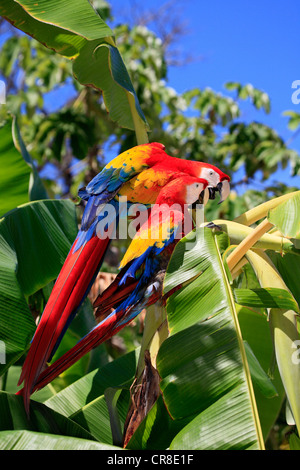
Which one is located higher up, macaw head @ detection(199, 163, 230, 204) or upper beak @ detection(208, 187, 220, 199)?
macaw head @ detection(199, 163, 230, 204)

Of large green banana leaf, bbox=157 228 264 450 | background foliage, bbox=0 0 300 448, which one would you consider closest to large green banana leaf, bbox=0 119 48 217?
background foliage, bbox=0 0 300 448

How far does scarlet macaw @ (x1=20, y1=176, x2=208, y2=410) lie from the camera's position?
3.51ft

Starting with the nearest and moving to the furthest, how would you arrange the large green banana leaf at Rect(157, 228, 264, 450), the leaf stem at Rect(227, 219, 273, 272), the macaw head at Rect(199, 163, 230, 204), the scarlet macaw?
the large green banana leaf at Rect(157, 228, 264, 450) < the leaf stem at Rect(227, 219, 273, 272) < the scarlet macaw < the macaw head at Rect(199, 163, 230, 204)

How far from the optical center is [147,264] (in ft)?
3.65

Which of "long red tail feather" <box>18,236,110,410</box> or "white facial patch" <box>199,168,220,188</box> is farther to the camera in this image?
"white facial patch" <box>199,168,220,188</box>

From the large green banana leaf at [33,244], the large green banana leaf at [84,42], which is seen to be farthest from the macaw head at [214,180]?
the large green banana leaf at [33,244]

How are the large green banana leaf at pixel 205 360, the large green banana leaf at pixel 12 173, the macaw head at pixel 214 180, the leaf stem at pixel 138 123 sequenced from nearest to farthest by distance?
the large green banana leaf at pixel 205 360 → the macaw head at pixel 214 180 → the leaf stem at pixel 138 123 → the large green banana leaf at pixel 12 173

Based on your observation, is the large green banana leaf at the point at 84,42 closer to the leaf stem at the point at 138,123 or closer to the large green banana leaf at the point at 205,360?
the leaf stem at the point at 138,123

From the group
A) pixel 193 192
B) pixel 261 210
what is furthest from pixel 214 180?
pixel 261 210

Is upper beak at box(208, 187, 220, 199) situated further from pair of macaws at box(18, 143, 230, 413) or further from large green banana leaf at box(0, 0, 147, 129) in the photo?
large green banana leaf at box(0, 0, 147, 129)

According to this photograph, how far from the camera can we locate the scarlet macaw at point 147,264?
1070 millimetres

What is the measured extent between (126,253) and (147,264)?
0.06 m

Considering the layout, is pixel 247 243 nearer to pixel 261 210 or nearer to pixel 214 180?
pixel 261 210

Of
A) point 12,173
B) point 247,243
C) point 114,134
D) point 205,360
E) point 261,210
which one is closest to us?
point 205,360
